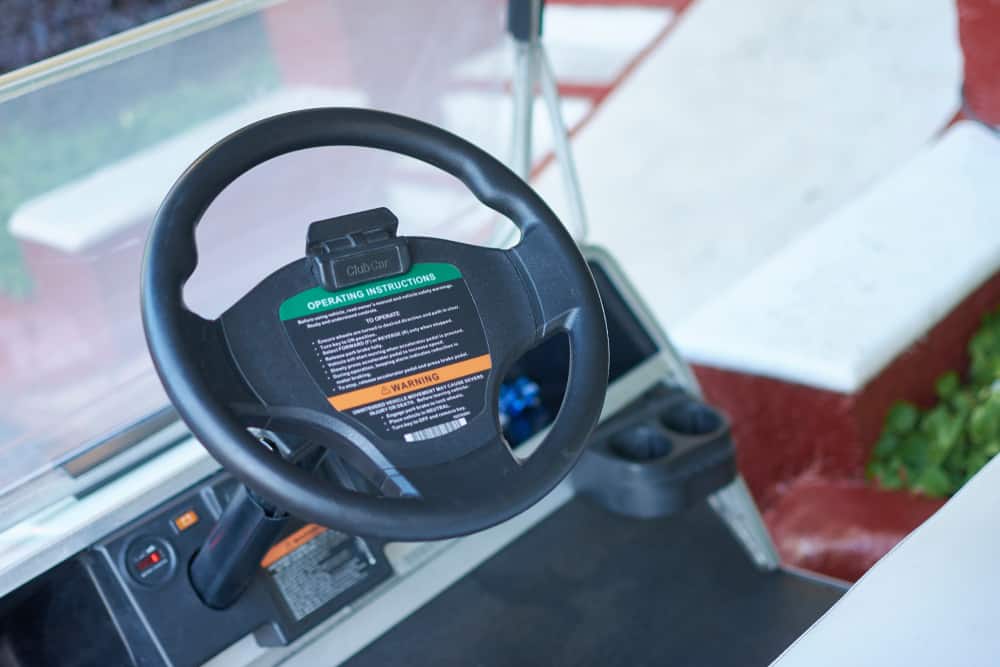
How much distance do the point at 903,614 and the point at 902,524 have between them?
997mm

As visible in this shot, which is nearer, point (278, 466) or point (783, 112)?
point (278, 466)

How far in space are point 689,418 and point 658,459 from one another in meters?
0.10

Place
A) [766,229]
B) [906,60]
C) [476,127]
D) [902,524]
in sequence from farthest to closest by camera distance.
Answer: [906,60], [766,229], [902,524], [476,127]

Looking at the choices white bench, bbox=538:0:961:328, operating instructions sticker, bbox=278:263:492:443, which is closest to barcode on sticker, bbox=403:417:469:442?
operating instructions sticker, bbox=278:263:492:443

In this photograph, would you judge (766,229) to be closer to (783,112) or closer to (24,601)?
(783,112)

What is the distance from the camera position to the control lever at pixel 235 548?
0.93 m

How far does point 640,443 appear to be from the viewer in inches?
55.3

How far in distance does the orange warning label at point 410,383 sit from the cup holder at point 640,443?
1.83ft

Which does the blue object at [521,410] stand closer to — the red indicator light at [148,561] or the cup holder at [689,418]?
the cup holder at [689,418]

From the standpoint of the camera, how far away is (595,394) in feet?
2.84

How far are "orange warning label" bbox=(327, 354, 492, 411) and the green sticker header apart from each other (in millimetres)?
72

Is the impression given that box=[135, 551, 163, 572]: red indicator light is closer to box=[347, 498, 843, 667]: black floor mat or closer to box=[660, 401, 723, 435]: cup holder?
box=[347, 498, 843, 667]: black floor mat

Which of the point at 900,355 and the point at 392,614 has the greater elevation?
the point at 392,614

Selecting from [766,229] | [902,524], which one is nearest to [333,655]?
[902,524]
